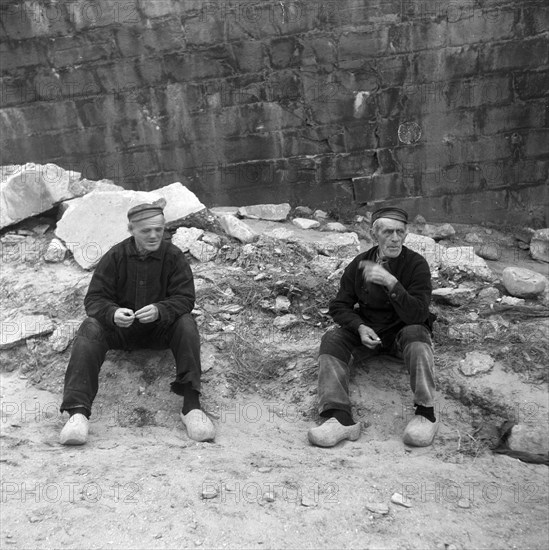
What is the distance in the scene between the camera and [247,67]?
7.32 meters

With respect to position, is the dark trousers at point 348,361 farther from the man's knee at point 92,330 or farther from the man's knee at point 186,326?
the man's knee at point 92,330

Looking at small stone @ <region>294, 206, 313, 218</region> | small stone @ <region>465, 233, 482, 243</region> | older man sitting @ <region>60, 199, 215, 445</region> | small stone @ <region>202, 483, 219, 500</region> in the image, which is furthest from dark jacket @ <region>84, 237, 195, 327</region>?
small stone @ <region>465, 233, 482, 243</region>

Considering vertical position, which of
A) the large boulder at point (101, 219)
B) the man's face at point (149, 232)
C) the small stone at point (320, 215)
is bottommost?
the small stone at point (320, 215)

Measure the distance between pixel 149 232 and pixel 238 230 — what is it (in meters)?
1.66

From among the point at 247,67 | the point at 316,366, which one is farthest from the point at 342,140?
the point at 316,366

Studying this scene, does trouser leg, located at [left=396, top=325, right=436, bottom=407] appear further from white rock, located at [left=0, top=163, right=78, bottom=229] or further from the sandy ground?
white rock, located at [left=0, top=163, right=78, bottom=229]

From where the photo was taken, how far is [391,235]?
14.0 ft

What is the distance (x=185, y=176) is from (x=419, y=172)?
8.48 feet

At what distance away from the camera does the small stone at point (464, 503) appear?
135 inches

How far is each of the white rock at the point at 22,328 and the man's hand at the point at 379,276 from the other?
2.36 meters

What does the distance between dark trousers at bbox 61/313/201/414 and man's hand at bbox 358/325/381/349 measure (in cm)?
100

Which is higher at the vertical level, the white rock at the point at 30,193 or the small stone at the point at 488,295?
the white rock at the point at 30,193

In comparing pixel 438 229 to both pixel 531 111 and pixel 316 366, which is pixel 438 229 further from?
pixel 316 366

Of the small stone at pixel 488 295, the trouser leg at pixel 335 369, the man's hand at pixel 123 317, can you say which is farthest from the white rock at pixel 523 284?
the man's hand at pixel 123 317
